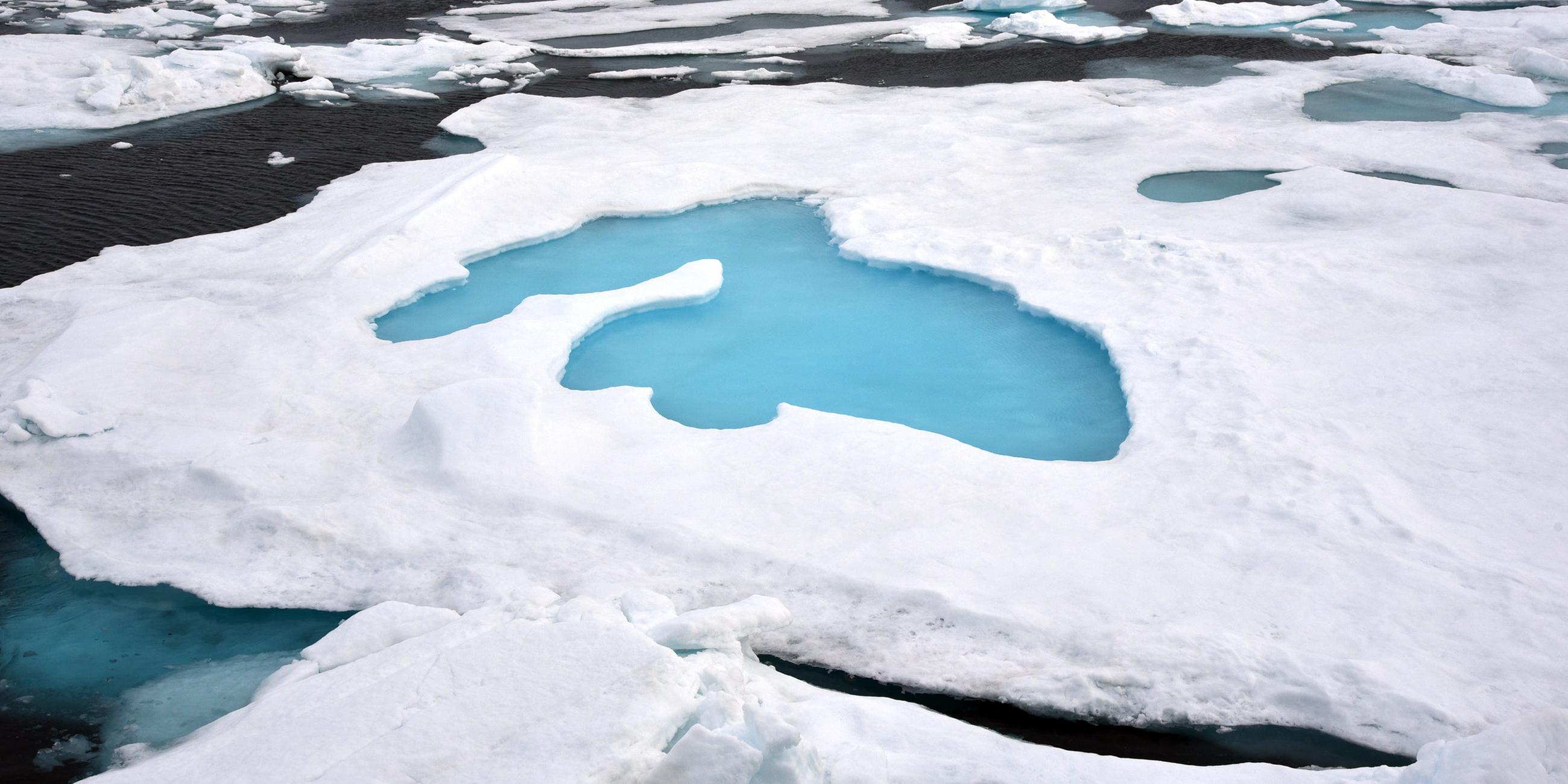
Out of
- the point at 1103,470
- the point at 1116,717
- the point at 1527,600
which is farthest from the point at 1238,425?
the point at 1116,717

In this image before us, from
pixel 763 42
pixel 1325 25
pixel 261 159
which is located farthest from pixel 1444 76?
pixel 261 159

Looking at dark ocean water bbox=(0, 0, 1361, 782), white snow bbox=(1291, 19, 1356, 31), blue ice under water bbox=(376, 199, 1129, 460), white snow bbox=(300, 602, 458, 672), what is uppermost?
white snow bbox=(1291, 19, 1356, 31)

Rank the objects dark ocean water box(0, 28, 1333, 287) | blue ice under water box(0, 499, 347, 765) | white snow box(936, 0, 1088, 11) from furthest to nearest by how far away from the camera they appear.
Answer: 1. white snow box(936, 0, 1088, 11)
2. dark ocean water box(0, 28, 1333, 287)
3. blue ice under water box(0, 499, 347, 765)

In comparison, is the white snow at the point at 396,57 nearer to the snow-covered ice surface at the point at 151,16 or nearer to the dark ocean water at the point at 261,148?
the dark ocean water at the point at 261,148

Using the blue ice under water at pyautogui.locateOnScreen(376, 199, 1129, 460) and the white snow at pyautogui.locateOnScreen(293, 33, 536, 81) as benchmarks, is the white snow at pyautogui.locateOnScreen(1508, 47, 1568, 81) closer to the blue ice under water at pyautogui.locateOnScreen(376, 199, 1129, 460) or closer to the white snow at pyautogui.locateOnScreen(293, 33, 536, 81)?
the blue ice under water at pyautogui.locateOnScreen(376, 199, 1129, 460)

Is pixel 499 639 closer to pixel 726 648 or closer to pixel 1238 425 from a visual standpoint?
pixel 726 648

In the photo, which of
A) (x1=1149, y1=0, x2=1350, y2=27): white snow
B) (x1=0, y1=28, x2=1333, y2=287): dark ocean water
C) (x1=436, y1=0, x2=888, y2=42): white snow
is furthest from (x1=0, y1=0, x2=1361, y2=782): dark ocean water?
(x1=436, y1=0, x2=888, y2=42): white snow

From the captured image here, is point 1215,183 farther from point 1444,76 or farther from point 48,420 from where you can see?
point 48,420
